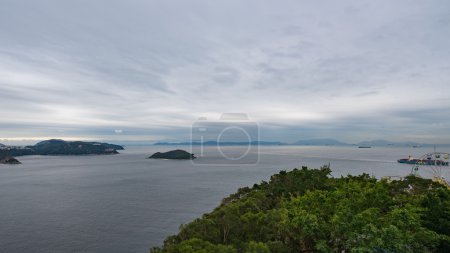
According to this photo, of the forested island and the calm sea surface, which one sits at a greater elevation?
the forested island

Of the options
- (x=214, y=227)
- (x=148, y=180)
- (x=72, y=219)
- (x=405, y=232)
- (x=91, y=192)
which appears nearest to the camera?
(x=405, y=232)

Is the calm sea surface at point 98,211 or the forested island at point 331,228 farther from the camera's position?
the calm sea surface at point 98,211

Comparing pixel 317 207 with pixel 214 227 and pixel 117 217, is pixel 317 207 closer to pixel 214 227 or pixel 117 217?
pixel 214 227

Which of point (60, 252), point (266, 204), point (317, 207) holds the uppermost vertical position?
point (317, 207)

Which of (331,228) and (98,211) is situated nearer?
(331,228)

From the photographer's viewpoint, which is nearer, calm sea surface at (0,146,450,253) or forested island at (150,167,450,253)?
forested island at (150,167,450,253)

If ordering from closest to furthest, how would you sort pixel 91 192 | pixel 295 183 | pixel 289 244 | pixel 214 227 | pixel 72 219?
1. pixel 289 244
2. pixel 214 227
3. pixel 295 183
4. pixel 72 219
5. pixel 91 192

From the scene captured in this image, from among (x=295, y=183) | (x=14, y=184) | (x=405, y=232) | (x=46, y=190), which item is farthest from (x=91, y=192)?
(x=405, y=232)

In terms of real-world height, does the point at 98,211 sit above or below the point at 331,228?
below

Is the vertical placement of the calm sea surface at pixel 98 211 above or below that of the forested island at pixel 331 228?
below

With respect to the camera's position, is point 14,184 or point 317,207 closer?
point 317,207

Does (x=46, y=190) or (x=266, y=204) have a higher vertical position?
(x=266, y=204)
